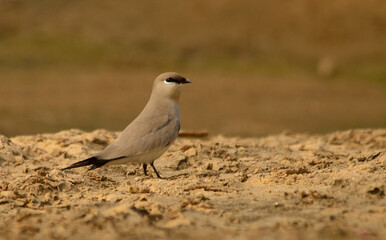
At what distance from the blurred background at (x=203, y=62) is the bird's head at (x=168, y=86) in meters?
7.17

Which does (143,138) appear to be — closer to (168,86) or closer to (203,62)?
(168,86)

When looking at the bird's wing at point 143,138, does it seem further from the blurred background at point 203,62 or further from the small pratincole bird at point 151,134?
the blurred background at point 203,62

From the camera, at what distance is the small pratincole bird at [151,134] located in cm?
702

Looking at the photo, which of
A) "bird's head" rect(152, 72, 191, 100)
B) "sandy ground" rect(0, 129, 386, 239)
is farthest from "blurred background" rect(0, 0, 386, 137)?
"bird's head" rect(152, 72, 191, 100)

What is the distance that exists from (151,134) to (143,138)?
0.09 m

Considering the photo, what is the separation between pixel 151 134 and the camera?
7.21 metres

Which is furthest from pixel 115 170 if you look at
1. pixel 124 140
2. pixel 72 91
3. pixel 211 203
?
pixel 72 91

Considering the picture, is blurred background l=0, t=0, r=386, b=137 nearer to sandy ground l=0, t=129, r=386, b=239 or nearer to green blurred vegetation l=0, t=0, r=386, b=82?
green blurred vegetation l=0, t=0, r=386, b=82

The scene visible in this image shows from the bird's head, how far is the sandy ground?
31.6 inches

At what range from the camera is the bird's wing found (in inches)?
278

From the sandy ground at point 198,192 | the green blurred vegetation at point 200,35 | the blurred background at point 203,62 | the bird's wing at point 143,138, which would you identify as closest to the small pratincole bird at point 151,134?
the bird's wing at point 143,138

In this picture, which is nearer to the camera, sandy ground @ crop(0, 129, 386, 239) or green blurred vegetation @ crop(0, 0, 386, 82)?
sandy ground @ crop(0, 129, 386, 239)

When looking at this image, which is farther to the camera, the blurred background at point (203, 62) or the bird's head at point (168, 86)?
the blurred background at point (203, 62)

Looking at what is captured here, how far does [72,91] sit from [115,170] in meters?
12.1
